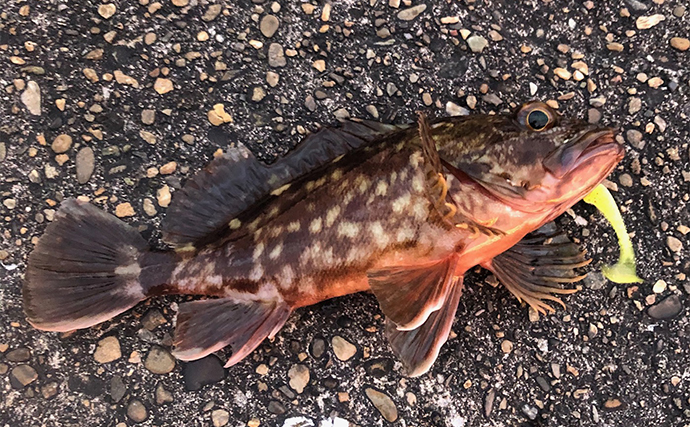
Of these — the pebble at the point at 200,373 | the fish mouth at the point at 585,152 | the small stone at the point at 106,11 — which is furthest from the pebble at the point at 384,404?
the small stone at the point at 106,11

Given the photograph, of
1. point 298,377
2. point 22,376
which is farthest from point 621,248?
point 22,376

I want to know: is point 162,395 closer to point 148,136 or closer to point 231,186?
point 231,186

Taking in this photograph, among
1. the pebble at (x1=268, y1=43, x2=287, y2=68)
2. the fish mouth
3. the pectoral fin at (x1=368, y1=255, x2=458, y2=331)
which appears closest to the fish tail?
the pectoral fin at (x1=368, y1=255, x2=458, y2=331)

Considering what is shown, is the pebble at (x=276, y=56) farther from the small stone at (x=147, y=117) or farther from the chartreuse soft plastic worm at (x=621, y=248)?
the chartreuse soft plastic worm at (x=621, y=248)

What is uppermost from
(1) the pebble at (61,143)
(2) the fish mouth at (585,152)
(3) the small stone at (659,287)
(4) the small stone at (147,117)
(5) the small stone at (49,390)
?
(2) the fish mouth at (585,152)

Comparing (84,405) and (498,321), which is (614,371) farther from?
(84,405)

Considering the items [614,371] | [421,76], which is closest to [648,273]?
[614,371]

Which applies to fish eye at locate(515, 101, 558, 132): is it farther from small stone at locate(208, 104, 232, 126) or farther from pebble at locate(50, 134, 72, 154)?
pebble at locate(50, 134, 72, 154)
